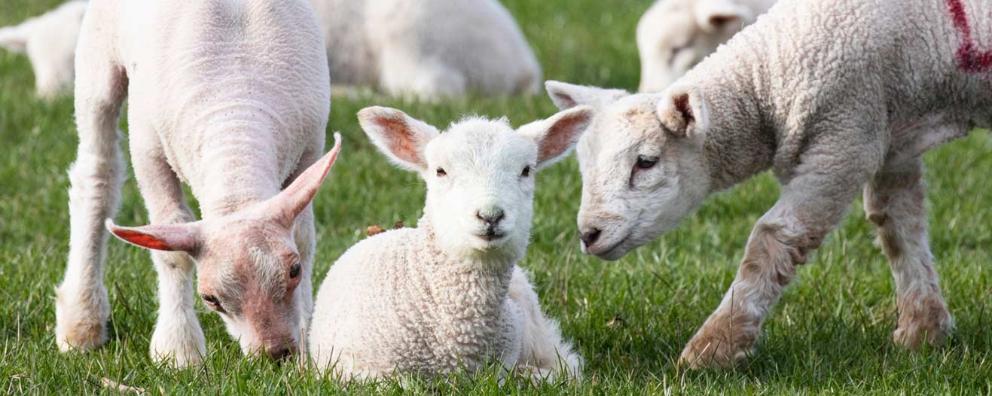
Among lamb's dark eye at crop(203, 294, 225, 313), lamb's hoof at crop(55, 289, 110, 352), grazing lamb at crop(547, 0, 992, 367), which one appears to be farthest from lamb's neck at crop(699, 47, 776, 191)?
lamb's hoof at crop(55, 289, 110, 352)

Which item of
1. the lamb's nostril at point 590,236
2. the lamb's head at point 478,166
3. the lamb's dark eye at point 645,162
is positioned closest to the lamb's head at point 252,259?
the lamb's head at point 478,166

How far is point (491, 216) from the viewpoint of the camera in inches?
172

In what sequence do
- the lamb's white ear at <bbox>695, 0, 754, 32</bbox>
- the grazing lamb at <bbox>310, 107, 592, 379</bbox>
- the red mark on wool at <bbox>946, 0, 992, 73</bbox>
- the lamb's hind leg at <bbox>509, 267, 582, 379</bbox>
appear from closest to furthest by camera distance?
the grazing lamb at <bbox>310, 107, 592, 379</bbox>
the lamb's hind leg at <bbox>509, 267, 582, 379</bbox>
the red mark on wool at <bbox>946, 0, 992, 73</bbox>
the lamb's white ear at <bbox>695, 0, 754, 32</bbox>

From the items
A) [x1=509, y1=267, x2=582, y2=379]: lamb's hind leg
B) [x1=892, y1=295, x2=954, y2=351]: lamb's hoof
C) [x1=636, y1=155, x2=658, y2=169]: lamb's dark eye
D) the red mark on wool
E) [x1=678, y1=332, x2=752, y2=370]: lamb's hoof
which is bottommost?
[x1=892, y1=295, x2=954, y2=351]: lamb's hoof

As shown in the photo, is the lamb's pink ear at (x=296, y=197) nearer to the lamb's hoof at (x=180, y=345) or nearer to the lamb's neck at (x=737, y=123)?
the lamb's hoof at (x=180, y=345)

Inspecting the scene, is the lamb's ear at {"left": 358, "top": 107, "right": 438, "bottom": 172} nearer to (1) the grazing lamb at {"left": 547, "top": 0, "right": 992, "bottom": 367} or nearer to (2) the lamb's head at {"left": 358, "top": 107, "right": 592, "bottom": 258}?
(2) the lamb's head at {"left": 358, "top": 107, "right": 592, "bottom": 258}

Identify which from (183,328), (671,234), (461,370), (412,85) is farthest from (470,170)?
(412,85)

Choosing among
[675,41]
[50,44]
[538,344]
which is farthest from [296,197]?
[50,44]

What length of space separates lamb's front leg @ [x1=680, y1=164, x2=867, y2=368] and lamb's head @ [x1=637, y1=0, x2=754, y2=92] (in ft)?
19.9

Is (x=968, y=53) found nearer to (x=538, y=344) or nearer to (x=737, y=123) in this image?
(x=737, y=123)

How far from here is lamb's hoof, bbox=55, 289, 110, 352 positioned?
5805 mm

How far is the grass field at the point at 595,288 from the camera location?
4.86 meters

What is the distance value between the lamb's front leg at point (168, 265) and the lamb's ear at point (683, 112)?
163 cm

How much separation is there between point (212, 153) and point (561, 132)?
3.63 feet
